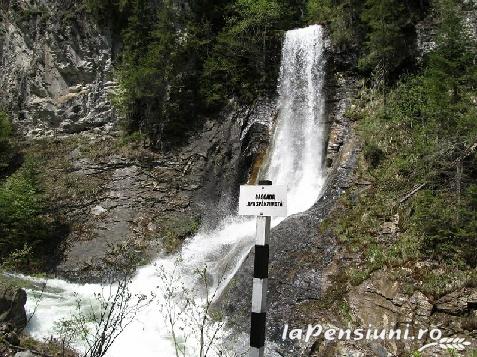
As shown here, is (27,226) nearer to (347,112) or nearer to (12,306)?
(12,306)

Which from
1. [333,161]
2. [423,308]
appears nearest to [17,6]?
[333,161]

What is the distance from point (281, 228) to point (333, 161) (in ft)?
15.2

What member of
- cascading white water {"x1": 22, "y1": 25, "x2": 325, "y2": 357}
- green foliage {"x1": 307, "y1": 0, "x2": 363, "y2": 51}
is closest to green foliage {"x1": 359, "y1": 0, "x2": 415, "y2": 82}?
green foliage {"x1": 307, "y1": 0, "x2": 363, "y2": 51}

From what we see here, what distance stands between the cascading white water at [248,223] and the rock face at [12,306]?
0.46 meters

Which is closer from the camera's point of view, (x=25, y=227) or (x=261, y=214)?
(x=261, y=214)

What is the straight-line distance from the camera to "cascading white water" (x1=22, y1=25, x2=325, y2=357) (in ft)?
31.7

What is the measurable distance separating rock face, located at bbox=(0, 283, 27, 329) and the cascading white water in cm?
46

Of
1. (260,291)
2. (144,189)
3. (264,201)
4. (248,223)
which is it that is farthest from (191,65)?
(260,291)

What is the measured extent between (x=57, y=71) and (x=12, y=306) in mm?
16494

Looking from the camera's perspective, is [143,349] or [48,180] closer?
[143,349]

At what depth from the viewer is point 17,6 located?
23.6 meters

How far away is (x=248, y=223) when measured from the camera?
16000mm

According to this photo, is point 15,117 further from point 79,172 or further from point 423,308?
point 423,308

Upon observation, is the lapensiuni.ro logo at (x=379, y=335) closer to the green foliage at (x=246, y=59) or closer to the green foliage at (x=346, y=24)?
the green foliage at (x=246, y=59)
